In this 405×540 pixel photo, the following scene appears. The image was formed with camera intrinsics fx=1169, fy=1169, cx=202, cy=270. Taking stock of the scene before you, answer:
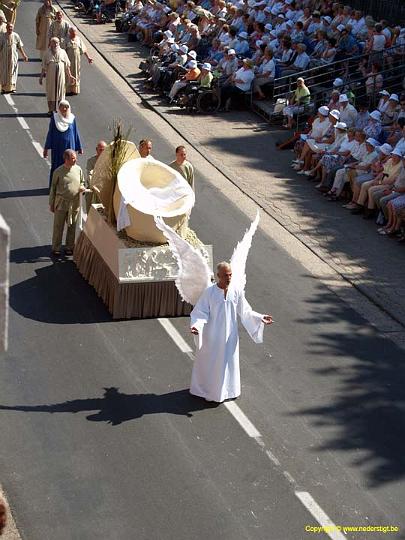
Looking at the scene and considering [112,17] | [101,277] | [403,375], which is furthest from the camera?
[112,17]

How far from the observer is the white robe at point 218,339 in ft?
41.7

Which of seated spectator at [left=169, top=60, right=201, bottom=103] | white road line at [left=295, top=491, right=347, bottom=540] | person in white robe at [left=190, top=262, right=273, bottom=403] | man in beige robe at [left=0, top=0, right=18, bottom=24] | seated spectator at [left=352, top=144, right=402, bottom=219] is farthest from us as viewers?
A: man in beige robe at [left=0, top=0, right=18, bottom=24]

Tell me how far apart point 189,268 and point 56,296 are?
11.2 ft

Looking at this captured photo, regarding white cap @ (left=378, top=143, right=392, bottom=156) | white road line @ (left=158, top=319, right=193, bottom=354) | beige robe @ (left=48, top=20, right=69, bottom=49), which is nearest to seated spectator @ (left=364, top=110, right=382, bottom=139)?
white cap @ (left=378, top=143, right=392, bottom=156)

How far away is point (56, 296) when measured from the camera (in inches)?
623

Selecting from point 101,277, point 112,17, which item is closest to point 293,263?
point 101,277

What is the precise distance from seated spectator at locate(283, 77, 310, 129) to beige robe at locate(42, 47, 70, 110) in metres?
4.84

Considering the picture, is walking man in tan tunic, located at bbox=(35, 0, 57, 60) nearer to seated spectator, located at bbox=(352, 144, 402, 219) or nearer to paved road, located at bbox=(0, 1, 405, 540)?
seated spectator, located at bbox=(352, 144, 402, 219)

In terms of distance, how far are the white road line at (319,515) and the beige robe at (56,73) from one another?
15.0 meters

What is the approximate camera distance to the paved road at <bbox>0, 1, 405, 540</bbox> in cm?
1098

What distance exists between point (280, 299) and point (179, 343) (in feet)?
7.34

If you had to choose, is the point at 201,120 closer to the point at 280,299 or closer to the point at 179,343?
the point at 280,299

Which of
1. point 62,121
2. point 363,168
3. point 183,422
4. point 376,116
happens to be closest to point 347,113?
point 376,116

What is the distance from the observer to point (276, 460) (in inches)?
471
